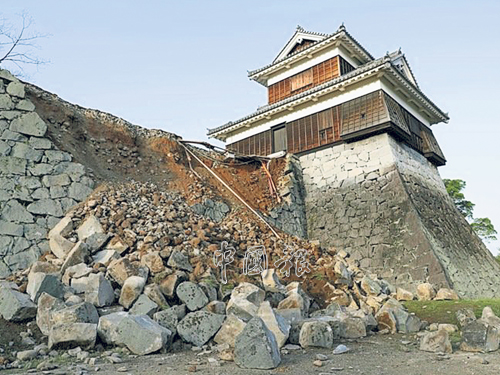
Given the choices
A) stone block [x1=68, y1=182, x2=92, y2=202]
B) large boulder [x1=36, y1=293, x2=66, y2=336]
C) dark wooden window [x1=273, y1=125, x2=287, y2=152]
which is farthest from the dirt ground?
dark wooden window [x1=273, y1=125, x2=287, y2=152]

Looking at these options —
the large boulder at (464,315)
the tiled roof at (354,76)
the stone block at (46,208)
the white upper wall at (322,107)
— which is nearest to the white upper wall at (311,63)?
the tiled roof at (354,76)

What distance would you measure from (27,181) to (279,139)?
947 centimetres

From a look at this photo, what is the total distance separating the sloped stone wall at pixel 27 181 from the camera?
7.40 m

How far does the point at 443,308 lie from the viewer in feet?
25.0

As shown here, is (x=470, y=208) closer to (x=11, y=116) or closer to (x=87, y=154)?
(x=87, y=154)

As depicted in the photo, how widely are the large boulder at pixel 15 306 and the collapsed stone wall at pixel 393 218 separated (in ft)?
28.6

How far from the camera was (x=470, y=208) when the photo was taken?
20.8 metres

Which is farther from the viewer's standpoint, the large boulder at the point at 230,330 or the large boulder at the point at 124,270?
the large boulder at the point at 124,270

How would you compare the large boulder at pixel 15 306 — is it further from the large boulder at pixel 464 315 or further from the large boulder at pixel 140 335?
the large boulder at pixel 464 315

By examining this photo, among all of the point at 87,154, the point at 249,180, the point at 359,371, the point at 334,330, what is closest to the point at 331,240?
the point at 249,180

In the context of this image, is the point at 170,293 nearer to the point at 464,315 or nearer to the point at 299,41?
the point at 464,315

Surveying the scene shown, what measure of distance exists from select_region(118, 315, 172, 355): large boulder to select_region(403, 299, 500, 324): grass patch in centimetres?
514

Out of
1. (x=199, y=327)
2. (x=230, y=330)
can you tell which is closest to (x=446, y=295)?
(x=230, y=330)

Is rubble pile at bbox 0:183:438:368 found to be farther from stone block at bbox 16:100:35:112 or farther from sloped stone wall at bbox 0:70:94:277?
stone block at bbox 16:100:35:112
